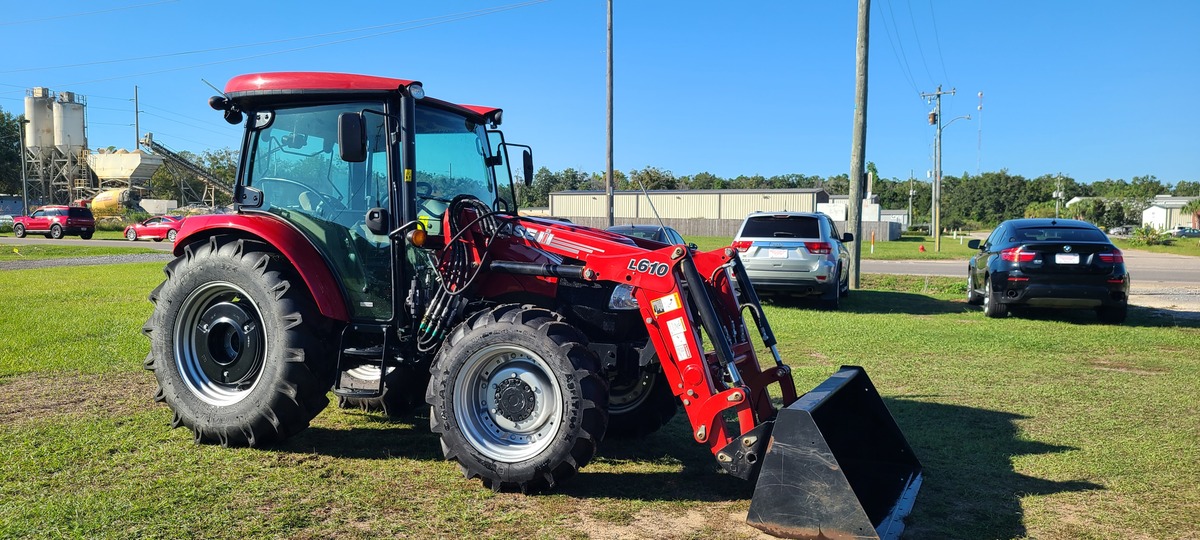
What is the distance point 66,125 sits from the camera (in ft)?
212

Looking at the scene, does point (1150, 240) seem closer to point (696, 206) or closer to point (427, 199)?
point (696, 206)

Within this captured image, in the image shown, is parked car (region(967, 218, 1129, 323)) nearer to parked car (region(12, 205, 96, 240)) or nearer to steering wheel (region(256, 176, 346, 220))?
steering wheel (region(256, 176, 346, 220))

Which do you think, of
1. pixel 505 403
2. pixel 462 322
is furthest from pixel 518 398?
pixel 462 322

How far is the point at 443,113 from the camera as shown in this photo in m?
5.73

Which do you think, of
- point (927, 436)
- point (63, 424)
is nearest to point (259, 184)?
point (63, 424)

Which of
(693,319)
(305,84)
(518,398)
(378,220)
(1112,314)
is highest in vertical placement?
(305,84)

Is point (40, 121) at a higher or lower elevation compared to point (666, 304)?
higher

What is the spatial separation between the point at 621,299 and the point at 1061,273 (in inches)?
366

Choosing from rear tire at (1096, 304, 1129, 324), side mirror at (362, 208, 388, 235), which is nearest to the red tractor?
side mirror at (362, 208, 388, 235)

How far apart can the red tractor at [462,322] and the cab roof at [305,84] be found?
0.01 metres

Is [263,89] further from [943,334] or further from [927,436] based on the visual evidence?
[943,334]

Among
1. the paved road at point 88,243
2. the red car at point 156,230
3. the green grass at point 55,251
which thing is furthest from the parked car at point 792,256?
the red car at point 156,230

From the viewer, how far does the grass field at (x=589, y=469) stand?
162 inches

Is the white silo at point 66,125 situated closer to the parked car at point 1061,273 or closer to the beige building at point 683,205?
the beige building at point 683,205
